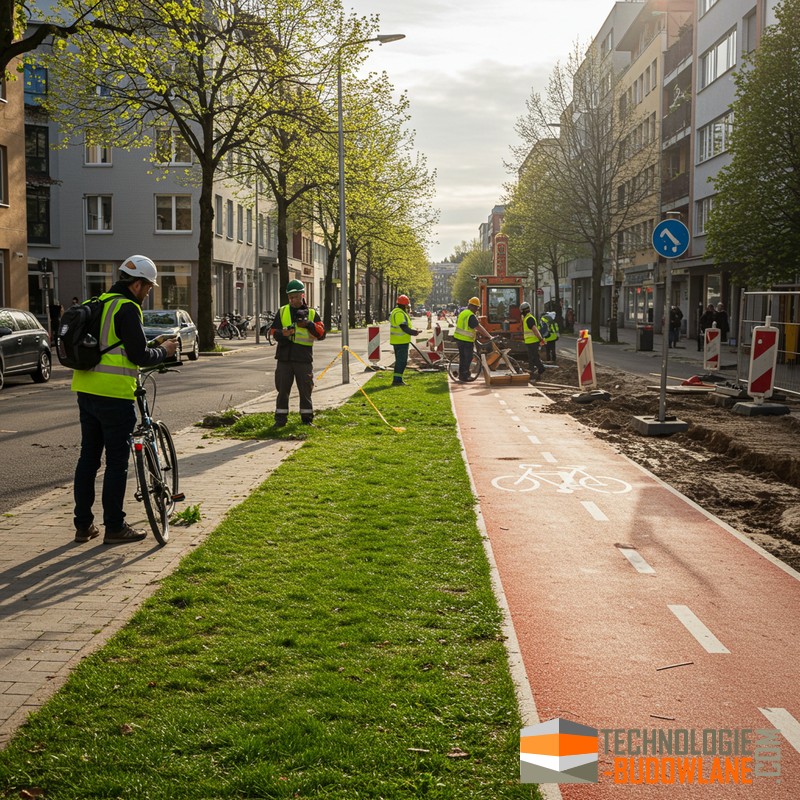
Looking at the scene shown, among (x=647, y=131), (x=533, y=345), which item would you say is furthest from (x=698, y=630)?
(x=647, y=131)

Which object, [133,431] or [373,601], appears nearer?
[373,601]

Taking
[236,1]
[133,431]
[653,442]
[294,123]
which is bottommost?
[653,442]

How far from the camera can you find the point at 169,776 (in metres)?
3.50

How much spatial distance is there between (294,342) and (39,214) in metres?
42.3

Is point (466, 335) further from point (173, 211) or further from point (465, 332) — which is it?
point (173, 211)

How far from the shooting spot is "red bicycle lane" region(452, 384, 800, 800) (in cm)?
421

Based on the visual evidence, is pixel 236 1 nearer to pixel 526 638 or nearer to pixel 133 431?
pixel 133 431

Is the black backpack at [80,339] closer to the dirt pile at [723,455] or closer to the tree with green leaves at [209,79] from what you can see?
the dirt pile at [723,455]

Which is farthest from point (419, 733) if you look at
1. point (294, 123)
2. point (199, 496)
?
point (294, 123)

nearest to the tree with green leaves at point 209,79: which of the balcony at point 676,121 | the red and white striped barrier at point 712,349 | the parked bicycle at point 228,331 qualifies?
the red and white striped barrier at point 712,349

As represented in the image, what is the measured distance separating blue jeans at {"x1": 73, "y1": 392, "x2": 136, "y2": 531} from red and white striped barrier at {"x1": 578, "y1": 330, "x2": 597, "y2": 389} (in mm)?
13478

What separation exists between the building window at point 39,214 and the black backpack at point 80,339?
47.2 metres

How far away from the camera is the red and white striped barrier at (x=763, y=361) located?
52.7 feet

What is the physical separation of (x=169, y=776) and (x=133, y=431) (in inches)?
153
